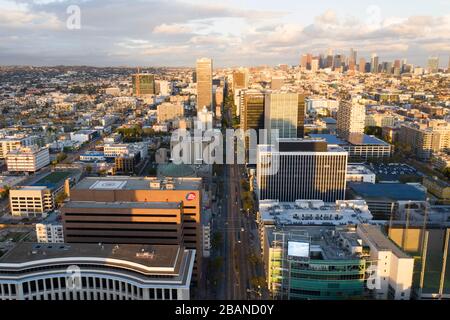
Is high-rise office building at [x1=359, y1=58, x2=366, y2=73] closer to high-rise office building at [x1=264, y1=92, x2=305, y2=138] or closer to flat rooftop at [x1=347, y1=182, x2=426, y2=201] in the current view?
high-rise office building at [x1=264, y1=92, x2=305, y2=138]

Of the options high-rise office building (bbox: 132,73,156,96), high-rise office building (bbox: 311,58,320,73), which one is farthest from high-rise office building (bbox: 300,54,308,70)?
high-rise office building (bbox: 132,73,156,96)

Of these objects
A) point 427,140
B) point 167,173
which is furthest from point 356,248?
point 427,140

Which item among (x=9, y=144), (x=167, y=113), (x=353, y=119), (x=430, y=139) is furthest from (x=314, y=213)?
(x=167, y=113)

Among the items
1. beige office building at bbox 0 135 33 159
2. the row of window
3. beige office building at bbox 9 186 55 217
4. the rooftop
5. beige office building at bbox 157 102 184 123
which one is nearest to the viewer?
the row of window

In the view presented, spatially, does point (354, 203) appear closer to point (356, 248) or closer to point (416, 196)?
point (416, 196)

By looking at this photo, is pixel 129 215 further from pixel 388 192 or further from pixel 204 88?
pixel 204 88
